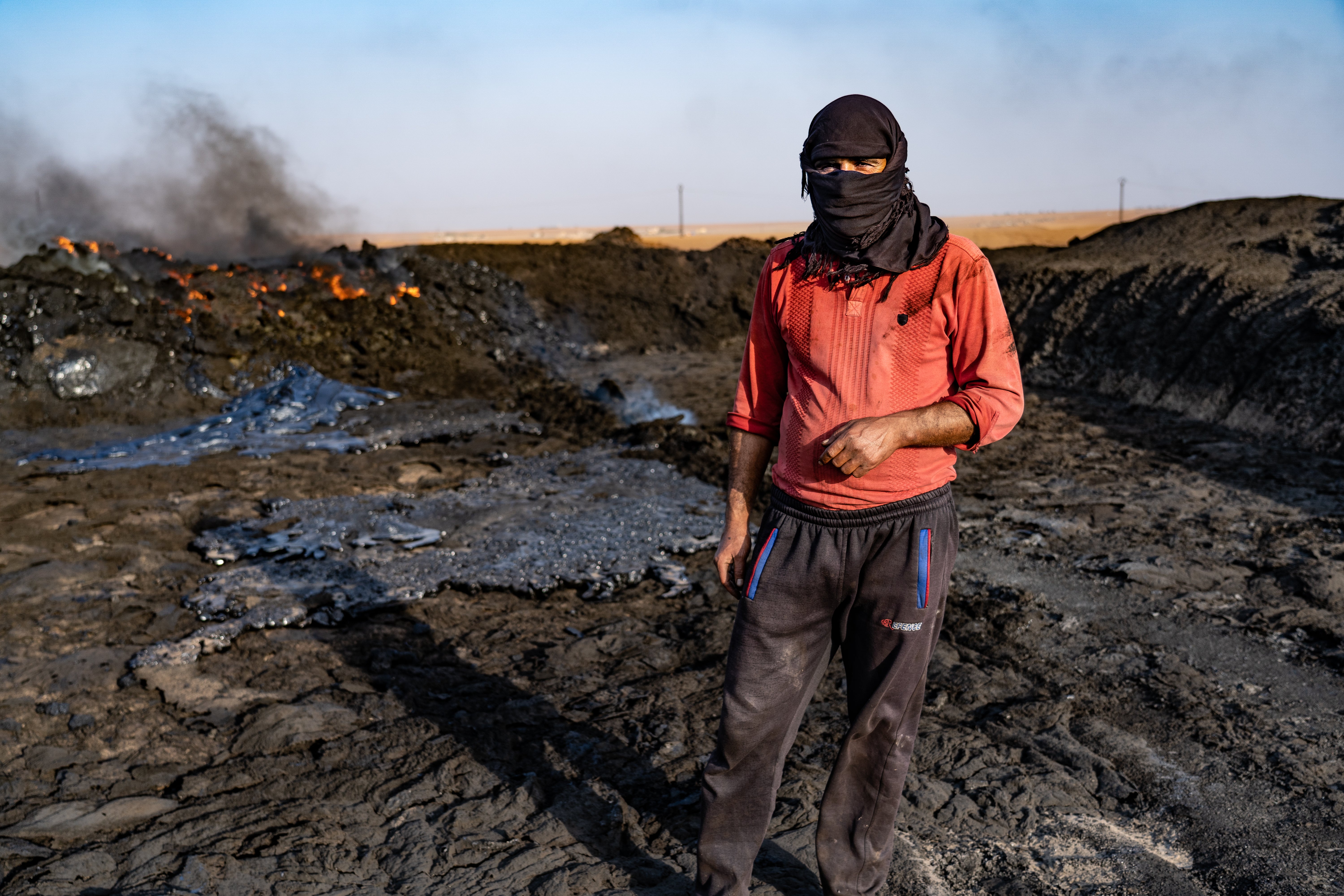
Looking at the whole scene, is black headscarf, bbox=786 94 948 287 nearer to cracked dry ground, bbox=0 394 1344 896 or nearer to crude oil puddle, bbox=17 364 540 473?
cracked dry ground, bbox=0 394 1344 896

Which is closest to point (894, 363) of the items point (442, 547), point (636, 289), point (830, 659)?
point (830, 659)

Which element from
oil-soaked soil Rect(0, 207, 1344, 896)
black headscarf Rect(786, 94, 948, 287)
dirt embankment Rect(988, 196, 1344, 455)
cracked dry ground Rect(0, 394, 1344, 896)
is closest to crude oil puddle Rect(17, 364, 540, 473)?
oil-soaked soil Rect(0, 207, 1344, 896)

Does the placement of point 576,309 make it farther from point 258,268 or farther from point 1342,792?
point 1342,792

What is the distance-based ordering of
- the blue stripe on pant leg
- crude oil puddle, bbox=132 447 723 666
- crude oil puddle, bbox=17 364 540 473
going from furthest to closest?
1. crude oil puddle, bbox=17 364 540 473
2. crude oil puddle, bbox=132 447 723 666
3. the blue stripe on pant leg

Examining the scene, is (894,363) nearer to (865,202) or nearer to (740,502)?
(865,202)

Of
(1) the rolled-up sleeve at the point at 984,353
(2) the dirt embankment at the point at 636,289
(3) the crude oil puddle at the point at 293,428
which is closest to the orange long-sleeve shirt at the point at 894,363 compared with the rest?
(1) the rolled-up sleeve at the point at 984,353

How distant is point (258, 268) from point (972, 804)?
1432 cm

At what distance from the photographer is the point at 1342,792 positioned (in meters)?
3.42

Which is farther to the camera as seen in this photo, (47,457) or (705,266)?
(705,266)

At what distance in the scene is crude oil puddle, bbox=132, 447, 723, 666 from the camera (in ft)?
18.2

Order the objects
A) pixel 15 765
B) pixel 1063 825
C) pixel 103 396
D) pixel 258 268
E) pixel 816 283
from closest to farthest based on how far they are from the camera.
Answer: pixel 816 283
pixel 1063 825
pixel 15 765
pixel 103 396
pixel 258 268

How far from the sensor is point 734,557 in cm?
251

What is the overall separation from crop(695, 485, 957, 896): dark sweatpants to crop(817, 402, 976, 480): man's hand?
170 mm

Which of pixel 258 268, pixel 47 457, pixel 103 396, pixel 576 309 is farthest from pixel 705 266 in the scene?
pixel 47 457
